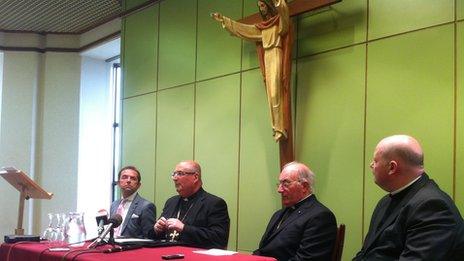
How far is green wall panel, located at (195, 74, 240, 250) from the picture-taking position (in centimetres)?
507

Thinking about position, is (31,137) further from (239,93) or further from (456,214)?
(456,214)

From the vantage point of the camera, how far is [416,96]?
11.7 ft

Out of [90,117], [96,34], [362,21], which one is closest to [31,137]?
[90,117]

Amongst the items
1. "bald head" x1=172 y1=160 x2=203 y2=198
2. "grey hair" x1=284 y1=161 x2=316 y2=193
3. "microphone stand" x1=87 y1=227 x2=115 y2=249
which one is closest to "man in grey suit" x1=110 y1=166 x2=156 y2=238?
"bald head" x1=172 y1=160 x2=203 y2=198

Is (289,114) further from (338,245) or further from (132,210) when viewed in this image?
(132,210)

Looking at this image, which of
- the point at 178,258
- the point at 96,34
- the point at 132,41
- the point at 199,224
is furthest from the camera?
the point at 96,34

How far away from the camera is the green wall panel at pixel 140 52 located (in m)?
6.30

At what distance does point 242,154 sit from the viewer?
16.3ft

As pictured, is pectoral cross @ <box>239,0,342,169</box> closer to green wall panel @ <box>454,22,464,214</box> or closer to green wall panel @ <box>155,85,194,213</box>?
green wall panel @ <box>454,22,464,214</box>

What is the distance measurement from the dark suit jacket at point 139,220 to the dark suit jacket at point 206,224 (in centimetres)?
23

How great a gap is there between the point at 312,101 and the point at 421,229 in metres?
1.83

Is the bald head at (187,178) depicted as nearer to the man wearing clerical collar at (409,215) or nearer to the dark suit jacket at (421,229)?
the man wearing clerical collar at (409,215)

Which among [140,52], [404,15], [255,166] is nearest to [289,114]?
[255,166]

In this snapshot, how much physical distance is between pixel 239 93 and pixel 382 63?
1.54 meters
